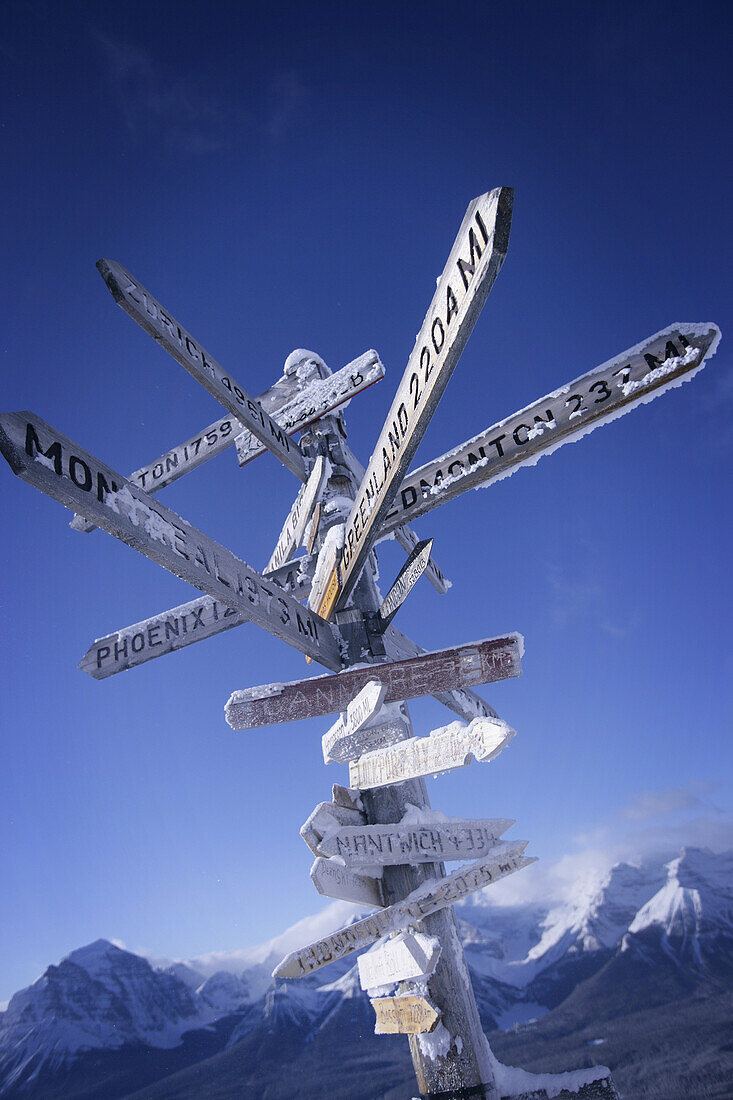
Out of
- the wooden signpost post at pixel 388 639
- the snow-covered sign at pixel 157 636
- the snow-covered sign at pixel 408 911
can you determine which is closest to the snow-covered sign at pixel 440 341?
the wooden signpost post at pixel 388 639

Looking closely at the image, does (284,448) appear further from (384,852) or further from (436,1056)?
(436,1056)

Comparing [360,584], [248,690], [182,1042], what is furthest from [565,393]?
[182,1042]

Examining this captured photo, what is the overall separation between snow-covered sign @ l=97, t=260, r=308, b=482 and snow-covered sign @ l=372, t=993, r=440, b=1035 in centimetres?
371

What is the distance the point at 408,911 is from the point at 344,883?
1.34 ft

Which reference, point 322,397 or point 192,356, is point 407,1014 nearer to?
point 192,356

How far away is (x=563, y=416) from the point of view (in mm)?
2752

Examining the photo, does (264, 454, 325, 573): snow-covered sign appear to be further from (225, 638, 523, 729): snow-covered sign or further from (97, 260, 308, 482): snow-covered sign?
(225, 638, 523, 729): snow-covered sign

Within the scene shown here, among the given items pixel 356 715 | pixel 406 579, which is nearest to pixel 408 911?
pixel 356 715

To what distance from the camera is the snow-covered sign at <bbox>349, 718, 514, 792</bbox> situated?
6.79ft

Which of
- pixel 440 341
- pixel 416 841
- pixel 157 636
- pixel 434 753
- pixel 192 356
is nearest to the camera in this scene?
pixel 440 341

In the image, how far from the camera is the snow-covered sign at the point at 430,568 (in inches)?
196

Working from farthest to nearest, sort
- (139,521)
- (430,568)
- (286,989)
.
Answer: (286,989)
(430,568)
(139,521)

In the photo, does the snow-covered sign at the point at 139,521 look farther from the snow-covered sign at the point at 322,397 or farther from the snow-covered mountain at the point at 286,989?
the snow-covered mountain at the point at 286,989

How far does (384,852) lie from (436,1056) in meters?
1.08
